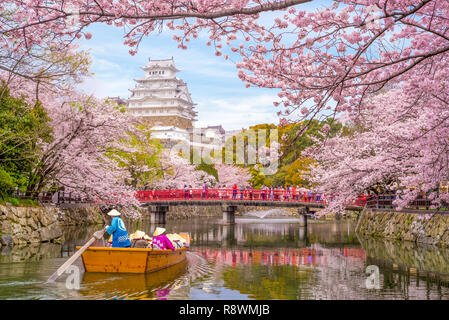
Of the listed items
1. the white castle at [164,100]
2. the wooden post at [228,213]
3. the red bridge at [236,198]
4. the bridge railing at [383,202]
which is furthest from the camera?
the white castle at [164,100]

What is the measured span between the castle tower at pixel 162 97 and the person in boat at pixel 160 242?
5785 centimetres

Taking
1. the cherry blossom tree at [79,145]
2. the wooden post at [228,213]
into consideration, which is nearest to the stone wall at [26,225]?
the cherry blossom tree at [79,145]

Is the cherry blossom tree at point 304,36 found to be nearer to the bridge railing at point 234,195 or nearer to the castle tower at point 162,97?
the bridge railing at point 234,195

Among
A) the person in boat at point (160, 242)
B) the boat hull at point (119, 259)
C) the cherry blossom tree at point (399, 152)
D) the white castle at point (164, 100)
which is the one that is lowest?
the boat hull at point (119, 259)

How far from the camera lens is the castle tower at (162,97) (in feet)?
235

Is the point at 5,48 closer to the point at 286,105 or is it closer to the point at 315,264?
the point at 286,105

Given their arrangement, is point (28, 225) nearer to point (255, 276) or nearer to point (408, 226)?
point (255, 276)

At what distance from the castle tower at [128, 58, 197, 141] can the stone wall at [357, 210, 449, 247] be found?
1857 inches

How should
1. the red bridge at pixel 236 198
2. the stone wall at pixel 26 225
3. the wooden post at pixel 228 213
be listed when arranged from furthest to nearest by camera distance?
1. the wooden post at pixel 228 213
2. the red bridge at pixel 236 198
3. the stone wall at pixel 26 225

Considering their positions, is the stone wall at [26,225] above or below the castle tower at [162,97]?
below

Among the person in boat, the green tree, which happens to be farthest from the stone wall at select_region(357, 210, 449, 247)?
the green tree

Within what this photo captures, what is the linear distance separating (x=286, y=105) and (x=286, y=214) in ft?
145

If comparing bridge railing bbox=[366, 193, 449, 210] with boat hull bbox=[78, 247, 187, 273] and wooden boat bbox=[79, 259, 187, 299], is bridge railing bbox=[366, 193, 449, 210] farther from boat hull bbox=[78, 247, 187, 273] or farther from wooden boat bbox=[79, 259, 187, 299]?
boat hull bbox=[78, 247, 187, 273]

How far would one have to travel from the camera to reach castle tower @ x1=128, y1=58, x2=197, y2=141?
71.5 m
